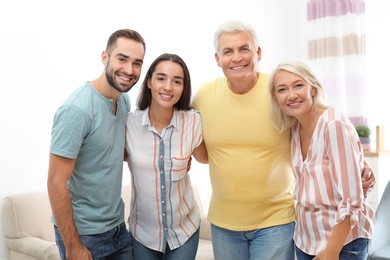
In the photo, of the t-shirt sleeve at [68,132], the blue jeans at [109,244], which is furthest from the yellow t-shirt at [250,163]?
the t-shirt sleeve at [68,132]

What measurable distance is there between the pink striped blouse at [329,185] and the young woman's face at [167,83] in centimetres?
53

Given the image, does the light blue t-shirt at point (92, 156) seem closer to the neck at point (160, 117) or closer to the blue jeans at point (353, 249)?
the neck at point (160, 117)

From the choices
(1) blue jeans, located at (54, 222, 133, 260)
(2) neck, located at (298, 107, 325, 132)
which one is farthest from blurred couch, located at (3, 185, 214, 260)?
(2) neck, located at (298, 107, 325, 132)

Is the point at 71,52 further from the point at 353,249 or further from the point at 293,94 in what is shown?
the point at 353,249

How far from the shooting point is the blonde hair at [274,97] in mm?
1804

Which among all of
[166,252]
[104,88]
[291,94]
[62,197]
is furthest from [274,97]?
[62,197]

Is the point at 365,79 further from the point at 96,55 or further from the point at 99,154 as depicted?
the point at 99,154

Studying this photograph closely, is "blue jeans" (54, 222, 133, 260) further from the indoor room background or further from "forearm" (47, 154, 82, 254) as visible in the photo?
the indoor room background

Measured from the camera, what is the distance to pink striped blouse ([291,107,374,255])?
5.34ft

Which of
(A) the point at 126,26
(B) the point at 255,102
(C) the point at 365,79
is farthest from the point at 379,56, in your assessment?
(B) the point at 255,102

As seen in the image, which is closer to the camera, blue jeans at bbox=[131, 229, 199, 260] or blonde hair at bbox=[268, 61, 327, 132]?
blonde hair at bbox=[268, 61, 327, 132]

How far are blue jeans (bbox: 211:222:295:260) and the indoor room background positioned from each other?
1.65 metres

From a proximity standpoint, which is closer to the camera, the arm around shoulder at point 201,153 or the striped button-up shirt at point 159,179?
the striped button-up shirt at point 159,179

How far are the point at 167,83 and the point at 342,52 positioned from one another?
9.48ft
